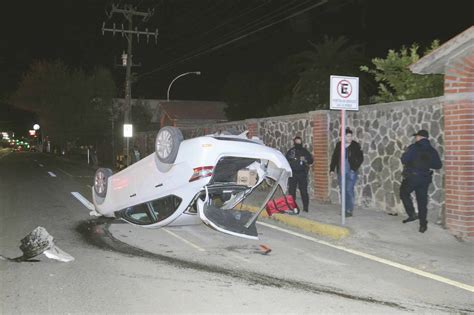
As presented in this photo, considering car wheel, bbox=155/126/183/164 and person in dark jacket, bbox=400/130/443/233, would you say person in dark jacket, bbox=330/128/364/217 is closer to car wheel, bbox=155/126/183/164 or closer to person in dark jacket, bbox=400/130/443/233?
person in dark jacket, bbox=400/130/443/233

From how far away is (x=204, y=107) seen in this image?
58562 millimetres

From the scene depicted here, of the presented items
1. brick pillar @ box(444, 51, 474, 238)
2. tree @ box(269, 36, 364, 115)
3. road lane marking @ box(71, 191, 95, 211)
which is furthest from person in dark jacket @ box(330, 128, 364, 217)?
tree @ box(269, 36, 364, 115)

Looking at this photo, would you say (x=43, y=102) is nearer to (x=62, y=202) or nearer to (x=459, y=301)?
(x=62, y=202)

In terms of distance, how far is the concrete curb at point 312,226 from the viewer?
846 cm

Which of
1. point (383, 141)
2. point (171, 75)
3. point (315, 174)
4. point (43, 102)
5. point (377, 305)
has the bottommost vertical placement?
point (377, 305)

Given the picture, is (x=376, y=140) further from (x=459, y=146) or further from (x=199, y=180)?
(x=199, y=180)

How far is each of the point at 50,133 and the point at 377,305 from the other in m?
51.6

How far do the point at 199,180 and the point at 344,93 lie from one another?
3.71m

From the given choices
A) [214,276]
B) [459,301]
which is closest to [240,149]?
[214,276]

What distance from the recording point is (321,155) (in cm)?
1240

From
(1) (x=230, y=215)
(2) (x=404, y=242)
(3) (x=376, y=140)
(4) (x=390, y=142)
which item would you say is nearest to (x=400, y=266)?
(2) (x=404, y=242)

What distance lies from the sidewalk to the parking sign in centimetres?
220

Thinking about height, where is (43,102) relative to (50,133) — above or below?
above

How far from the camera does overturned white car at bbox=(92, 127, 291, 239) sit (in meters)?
7.01
